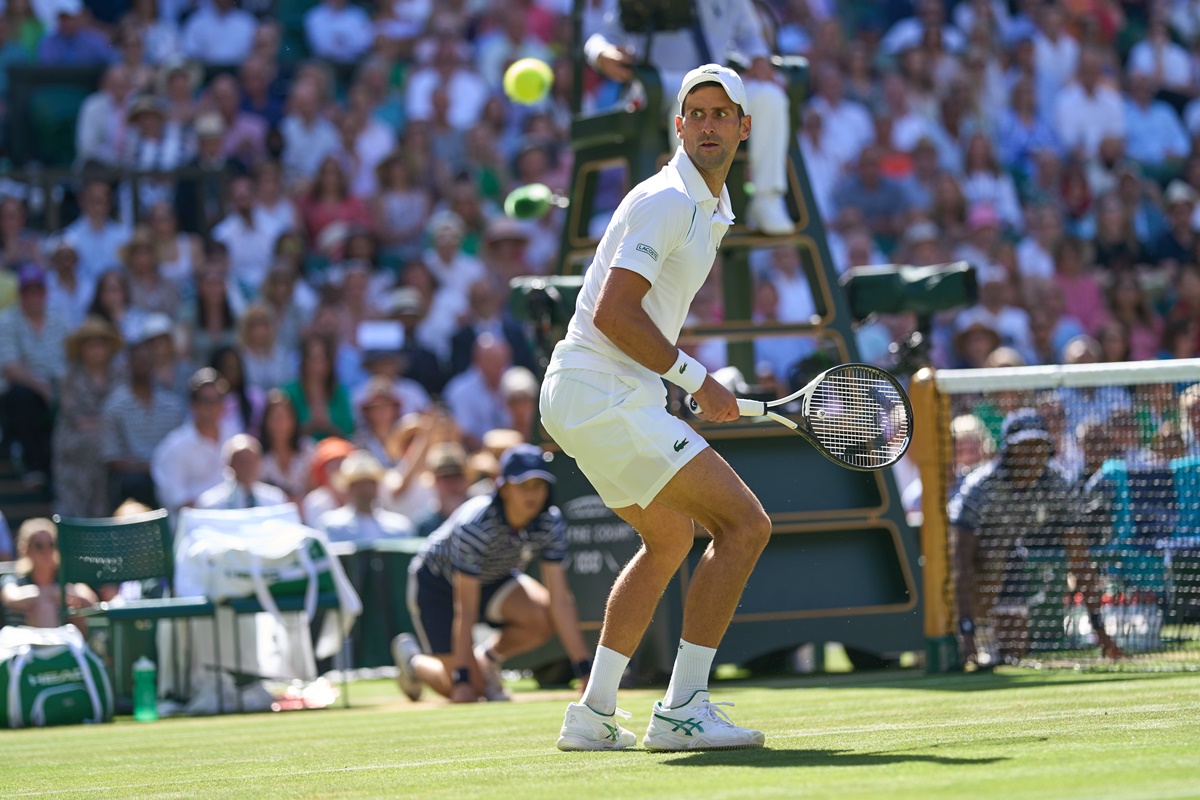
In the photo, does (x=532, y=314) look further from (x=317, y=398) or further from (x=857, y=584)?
(x=317, y=398)

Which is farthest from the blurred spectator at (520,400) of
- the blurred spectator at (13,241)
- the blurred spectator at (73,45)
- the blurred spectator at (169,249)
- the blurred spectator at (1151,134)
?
the blurred spectator at (1151,134)

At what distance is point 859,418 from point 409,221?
10485mm

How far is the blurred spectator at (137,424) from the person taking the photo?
13188mm

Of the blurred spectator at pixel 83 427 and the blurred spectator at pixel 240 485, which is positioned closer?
the blurred spectator at pixel 240 485

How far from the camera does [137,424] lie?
1338 cm

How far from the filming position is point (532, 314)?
10266 mm

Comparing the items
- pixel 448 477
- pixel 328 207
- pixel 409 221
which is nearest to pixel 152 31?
pixel 328 207

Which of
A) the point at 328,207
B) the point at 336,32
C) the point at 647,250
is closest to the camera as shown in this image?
the point at 647,250

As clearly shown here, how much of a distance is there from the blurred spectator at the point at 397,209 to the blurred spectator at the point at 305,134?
610 mm

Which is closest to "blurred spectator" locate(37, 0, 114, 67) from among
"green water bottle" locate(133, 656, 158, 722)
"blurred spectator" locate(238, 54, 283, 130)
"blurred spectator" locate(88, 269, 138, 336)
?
"blurred spectator" locate(238, 54, 283, 130)

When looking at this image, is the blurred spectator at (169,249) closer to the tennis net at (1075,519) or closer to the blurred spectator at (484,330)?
the blurred spectator at (484,330)

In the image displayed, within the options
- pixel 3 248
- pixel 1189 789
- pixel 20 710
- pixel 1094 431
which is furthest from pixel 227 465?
pixel 1189 789

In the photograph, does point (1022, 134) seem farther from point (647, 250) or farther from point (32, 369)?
point (647, 250)

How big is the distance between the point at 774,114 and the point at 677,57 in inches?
34.1
